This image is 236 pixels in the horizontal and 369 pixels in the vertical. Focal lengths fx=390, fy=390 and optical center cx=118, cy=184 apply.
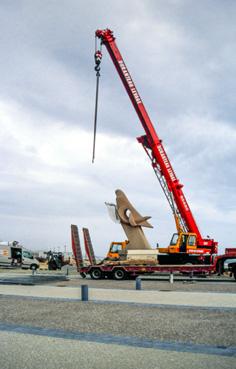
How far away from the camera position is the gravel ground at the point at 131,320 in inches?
308

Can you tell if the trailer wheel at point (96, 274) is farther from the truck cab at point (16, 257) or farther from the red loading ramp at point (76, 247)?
the truck cab at point (16, 257)

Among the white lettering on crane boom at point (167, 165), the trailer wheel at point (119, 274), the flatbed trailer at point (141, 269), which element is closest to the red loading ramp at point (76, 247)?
the flatbed trailer at point (141, 269)

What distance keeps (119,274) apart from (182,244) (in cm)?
438

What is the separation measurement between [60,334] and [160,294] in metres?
7.57

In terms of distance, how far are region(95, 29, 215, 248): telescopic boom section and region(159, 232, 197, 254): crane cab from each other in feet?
3.52

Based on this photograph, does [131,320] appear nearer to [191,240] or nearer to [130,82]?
[191,240]

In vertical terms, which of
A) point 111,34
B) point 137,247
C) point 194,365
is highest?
point 111,34

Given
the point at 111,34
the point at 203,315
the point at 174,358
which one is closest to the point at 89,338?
the point at 174,358

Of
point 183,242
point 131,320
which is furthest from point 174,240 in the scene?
point 131,320

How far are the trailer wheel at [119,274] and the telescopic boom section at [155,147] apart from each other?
17.6ft

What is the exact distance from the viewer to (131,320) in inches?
367

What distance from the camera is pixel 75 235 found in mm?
25562

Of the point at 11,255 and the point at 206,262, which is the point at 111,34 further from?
the point at 11,255

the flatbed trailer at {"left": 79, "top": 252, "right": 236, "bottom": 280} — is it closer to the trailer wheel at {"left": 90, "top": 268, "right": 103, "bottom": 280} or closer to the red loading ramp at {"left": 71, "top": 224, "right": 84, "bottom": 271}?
the trailer wheel at {"left": 90, "top": 268, "right": 103, "bottom": 280}
